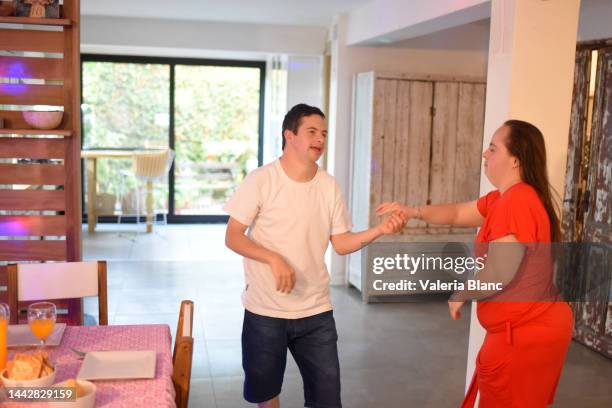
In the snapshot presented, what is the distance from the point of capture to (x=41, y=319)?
6.81 feet

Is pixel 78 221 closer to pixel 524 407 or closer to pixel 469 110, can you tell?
pixel 524 407

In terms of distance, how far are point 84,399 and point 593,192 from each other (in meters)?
3.73

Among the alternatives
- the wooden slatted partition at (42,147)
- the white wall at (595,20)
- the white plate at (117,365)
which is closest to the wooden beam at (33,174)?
the wooden slatted partition at (42,147)

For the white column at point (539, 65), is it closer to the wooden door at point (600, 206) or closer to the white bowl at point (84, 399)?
the wooden door at point (600, 206)

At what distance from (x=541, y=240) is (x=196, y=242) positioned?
6.32 meters

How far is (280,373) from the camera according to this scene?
260cm

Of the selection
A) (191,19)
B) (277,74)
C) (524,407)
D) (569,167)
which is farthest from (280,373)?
(277,74)

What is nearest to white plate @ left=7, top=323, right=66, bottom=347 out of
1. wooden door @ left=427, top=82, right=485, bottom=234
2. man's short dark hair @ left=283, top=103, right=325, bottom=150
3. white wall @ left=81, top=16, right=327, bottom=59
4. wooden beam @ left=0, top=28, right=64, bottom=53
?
man's short dark hair @ left=283, top=103, right=325, bottom=150

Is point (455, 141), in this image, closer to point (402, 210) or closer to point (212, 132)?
point (402, 210)

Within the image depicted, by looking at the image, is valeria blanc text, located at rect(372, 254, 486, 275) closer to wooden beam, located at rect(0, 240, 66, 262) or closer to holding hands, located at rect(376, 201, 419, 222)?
holding hands, located at rect(376, 201, 419, 222)

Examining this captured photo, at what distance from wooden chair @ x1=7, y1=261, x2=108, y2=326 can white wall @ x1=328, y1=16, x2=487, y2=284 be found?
3577 mm

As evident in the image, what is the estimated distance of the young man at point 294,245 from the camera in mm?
2459

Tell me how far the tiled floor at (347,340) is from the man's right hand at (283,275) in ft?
4.67

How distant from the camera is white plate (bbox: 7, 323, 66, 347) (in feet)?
7.07
